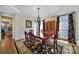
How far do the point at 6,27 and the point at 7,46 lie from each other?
0.32 meters

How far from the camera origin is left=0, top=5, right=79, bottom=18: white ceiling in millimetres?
2016

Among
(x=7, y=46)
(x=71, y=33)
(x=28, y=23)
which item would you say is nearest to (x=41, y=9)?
(x=28, y=23)

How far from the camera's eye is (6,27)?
2027mm

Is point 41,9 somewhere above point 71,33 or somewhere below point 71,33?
above

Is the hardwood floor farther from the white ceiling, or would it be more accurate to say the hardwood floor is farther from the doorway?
the white ceiling

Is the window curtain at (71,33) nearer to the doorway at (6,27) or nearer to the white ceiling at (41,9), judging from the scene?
the white ceiling at (41,9)

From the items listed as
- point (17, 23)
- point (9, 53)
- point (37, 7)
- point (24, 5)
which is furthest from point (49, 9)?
point (9, 53)

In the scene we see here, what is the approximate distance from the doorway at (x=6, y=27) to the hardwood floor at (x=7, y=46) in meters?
0.06

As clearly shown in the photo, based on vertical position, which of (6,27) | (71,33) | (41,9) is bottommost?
(71,33)

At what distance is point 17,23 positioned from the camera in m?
2.05

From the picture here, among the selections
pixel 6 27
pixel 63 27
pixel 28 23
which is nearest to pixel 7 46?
pixel 6 27

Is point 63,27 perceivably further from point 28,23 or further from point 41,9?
point 28,23

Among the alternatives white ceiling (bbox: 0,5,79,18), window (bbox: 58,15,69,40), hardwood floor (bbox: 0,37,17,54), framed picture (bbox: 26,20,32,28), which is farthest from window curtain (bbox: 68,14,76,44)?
hardwood floor (bbox: 0,37,17,54)

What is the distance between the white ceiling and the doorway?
5.2 inches
